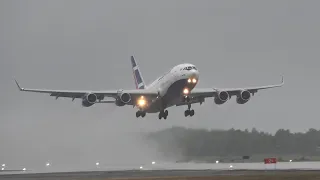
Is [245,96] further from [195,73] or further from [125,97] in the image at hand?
[125,97]

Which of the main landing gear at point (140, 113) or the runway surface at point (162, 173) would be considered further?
the main landing gear at point (140, 113)

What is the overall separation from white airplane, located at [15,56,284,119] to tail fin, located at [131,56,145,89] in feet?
39.6

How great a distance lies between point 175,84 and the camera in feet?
249

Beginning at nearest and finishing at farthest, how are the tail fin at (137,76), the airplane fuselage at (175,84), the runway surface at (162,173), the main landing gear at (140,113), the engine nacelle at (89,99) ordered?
the runway surface at (162,173) < the airplane fuselage at (175,84) < the engine nacelle at (89,99) < the main landing gear at (140,113) < the tail fin at (137,76)

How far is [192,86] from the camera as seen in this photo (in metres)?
76.0

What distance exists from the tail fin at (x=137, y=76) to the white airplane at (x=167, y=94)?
39.6 feet

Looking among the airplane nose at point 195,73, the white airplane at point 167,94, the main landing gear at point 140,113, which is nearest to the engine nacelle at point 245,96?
the white airplane at point 167,94

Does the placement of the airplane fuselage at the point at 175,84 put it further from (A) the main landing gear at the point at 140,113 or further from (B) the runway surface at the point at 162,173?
(B) the runway surface at the point at 162,173

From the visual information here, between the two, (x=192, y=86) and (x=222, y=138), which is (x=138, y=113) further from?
(x=222, y=138)

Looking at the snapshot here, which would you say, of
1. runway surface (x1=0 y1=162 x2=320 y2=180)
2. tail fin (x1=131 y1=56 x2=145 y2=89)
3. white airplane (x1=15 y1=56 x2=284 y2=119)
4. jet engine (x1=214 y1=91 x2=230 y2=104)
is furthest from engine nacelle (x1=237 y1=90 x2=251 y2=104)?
tail fin (x1=131 y1=56 x2=145 y2=89)

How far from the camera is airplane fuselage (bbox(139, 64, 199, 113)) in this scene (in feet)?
247

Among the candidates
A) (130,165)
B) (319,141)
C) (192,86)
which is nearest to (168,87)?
(192,86)

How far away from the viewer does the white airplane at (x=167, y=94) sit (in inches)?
2992

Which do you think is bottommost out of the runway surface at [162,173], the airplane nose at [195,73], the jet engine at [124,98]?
the runway surface at [162,173]
